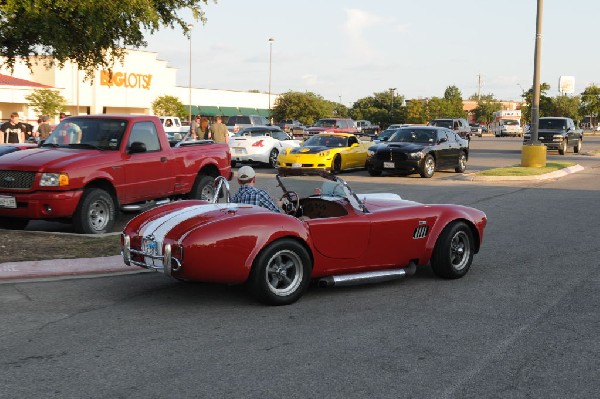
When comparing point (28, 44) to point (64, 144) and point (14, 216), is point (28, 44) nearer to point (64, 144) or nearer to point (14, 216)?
point (64, 144)

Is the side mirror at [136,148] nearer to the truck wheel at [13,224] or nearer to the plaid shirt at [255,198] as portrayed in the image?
the truck wheel at [13,224]

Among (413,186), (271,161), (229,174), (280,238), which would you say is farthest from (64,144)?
(271,161)

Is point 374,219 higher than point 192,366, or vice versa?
point 374,219

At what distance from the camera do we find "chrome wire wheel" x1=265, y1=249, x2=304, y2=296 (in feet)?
21.4

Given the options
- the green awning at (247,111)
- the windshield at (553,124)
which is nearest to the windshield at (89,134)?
the windshield at (553,124)

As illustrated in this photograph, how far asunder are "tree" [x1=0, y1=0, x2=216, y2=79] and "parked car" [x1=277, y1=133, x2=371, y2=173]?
949 centimetres

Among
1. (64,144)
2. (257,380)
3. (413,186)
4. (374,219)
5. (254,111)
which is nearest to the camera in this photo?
(257,380)

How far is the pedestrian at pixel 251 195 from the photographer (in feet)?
23.0

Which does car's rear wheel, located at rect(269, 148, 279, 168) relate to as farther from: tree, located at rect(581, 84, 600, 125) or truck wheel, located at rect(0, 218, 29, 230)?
tree, located at rect(581, 84, 600, 125)

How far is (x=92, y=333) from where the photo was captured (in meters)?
5.69

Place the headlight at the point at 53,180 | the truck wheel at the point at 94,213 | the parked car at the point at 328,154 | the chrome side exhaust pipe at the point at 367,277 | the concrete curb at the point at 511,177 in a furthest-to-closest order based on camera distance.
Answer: the parked car at the point at 328,154, the concrete curb at the point at 511,177, the truck wheel at the point at 94,213, the headlight at the point at 53,180, the chrome side exhaust pipe at the point at 367,277

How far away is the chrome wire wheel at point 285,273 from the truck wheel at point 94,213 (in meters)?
4.75

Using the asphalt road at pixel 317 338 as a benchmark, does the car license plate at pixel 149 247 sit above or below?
above

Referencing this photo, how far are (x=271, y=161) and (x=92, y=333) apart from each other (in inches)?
794
